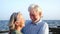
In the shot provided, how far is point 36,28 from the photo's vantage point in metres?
1.30

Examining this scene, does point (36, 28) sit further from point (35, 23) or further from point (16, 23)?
point (16, 23)

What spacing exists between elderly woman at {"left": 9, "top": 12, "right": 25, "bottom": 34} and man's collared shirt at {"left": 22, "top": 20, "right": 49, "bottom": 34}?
0.04 m

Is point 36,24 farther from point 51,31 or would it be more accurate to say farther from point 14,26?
point 51,31

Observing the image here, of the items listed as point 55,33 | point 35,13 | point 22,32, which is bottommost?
point 55,33

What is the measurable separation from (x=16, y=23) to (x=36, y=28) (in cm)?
17

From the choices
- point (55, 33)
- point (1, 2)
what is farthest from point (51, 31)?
point (1, 2)

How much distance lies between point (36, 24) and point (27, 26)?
86 mm

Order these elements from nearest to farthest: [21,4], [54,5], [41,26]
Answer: [41,26] < [21,4] < [54,5]

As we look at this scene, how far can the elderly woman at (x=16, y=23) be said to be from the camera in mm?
1351

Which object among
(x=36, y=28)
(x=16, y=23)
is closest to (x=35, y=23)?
(x=36, y=28)

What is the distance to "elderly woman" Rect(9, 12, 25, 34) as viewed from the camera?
1351 millimetres

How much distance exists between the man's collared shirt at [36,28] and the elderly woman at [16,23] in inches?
1.6

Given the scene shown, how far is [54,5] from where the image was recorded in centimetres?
450

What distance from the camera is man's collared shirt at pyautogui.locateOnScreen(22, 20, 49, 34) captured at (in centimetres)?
126
